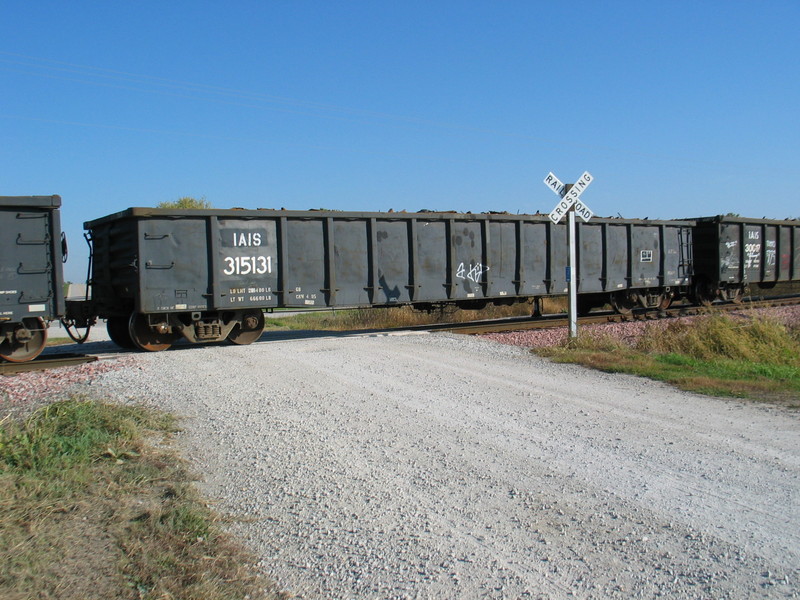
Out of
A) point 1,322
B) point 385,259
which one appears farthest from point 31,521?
point 385,259

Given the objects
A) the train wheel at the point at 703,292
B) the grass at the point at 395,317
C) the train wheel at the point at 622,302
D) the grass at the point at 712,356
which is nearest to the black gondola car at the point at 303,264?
the train wheel at the point at 622,302

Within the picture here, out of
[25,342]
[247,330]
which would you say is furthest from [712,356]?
[25,342]

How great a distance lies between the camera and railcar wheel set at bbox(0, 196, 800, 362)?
11141 mm

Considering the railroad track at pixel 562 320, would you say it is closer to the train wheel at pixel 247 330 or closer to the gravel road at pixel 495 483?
the train wheel at pixel 247 330

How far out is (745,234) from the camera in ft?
72.3

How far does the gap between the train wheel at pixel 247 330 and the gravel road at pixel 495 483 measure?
482cm

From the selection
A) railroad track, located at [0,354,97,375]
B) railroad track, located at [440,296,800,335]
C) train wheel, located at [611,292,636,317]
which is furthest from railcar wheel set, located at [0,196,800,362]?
railroad track, located at [440,296,800,335]

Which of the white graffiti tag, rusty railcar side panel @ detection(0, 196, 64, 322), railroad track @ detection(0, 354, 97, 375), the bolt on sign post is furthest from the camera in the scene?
the white graffiti tag

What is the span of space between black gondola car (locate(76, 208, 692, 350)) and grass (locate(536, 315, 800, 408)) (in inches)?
176

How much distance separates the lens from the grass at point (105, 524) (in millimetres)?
3434

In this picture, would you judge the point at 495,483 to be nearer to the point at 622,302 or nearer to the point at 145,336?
the point at 145,336

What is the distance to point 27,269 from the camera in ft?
35.8

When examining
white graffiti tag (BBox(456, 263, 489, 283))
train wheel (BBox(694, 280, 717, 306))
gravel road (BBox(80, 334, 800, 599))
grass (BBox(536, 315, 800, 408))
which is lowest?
gravel road (BBox(80, 334, 800, 599))

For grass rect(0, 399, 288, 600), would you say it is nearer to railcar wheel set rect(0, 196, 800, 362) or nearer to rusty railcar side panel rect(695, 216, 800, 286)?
railcar wheel set rect(0, 196, 800, 362)
